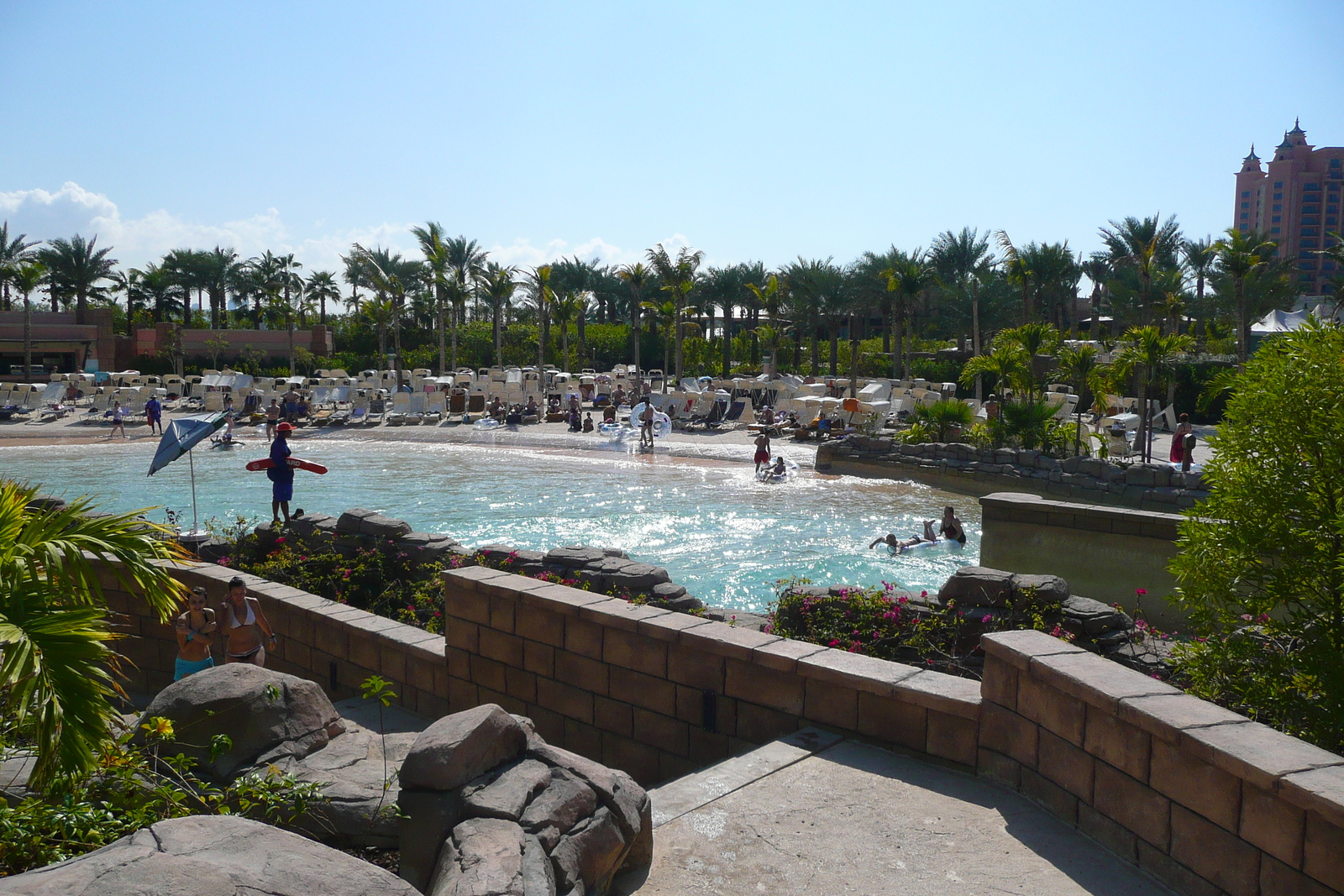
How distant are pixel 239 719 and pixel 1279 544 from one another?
4.86m

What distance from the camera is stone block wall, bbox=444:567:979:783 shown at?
4.52 m

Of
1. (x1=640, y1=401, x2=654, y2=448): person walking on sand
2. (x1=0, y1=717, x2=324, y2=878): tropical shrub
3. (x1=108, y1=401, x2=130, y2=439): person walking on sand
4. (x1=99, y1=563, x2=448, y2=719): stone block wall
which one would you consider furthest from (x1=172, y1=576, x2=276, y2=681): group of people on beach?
(x1=108, y1=401, x2=130, y2=439): person walking on sand

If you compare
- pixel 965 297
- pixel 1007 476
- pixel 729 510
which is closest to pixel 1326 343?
pixel 729 510

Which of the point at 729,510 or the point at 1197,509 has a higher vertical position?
the point at 1197,509

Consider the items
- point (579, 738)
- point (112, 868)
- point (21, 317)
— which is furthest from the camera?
point (21, 317)

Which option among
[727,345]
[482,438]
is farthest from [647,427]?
[727,345]

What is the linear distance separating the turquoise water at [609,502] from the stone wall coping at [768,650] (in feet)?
19.3

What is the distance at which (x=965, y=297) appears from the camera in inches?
2205

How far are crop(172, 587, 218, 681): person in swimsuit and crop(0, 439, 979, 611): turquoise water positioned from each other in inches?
240

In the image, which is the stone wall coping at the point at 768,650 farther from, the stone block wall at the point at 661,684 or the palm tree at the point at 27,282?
the palm tree at the point at 27,282

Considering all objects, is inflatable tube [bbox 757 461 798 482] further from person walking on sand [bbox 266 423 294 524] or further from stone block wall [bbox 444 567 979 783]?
stone block wall [bbox 444 567 979 783]

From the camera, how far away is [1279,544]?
4336 millimetres

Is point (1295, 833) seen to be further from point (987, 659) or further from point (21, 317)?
point (21, 317)

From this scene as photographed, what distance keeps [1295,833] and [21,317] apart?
206 ft
